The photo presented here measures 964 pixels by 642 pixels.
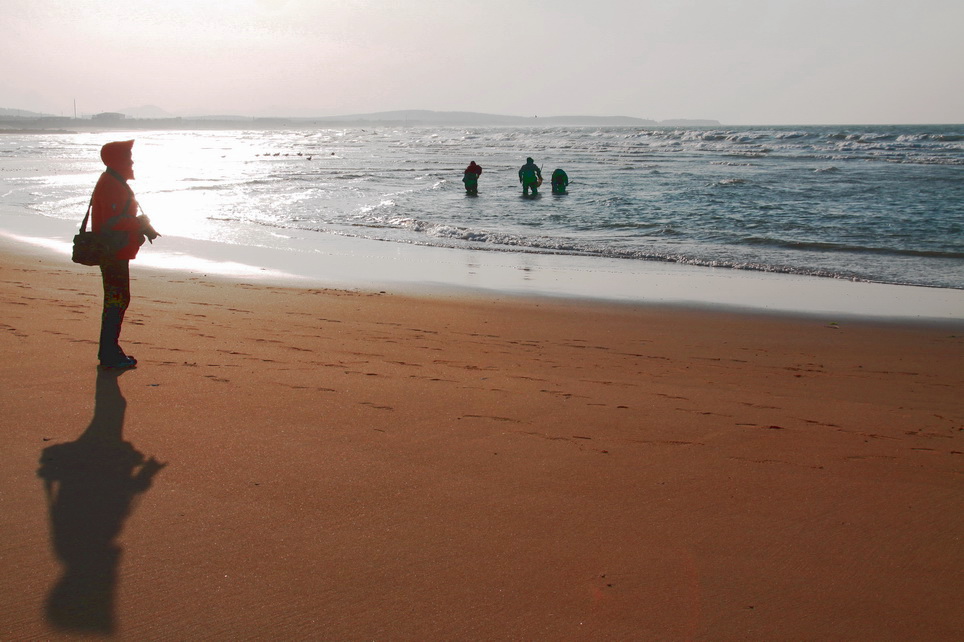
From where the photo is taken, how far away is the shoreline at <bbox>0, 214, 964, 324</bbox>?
10.1m

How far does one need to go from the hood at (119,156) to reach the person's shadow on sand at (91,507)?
1.69m

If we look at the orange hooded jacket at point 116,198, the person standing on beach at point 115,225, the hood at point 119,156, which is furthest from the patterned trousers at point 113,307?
the hood at point 119,156

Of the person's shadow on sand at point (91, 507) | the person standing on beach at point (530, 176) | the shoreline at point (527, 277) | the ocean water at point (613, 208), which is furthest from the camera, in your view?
the person standing on beach at point (530, 176)

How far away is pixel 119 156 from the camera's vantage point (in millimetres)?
5223

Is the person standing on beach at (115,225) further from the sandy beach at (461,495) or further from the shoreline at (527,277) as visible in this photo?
the shoreline at (527,277)

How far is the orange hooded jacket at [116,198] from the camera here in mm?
5254

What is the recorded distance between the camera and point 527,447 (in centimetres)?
414

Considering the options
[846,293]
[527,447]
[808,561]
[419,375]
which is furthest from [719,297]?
[808,561]

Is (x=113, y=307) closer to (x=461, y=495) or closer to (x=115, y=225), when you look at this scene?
(x=115, y=225)

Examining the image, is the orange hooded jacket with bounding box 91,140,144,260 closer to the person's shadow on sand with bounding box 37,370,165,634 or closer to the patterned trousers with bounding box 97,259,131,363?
the patterned trousers with bounding box 97,259,131,363

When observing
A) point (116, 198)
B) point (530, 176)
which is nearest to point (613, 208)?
point (530, 176)

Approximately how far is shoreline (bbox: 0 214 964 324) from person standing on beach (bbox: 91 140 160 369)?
4.93 metres

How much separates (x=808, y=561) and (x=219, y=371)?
385 cm

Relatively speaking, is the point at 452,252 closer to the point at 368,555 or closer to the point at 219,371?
the point at 219,371
